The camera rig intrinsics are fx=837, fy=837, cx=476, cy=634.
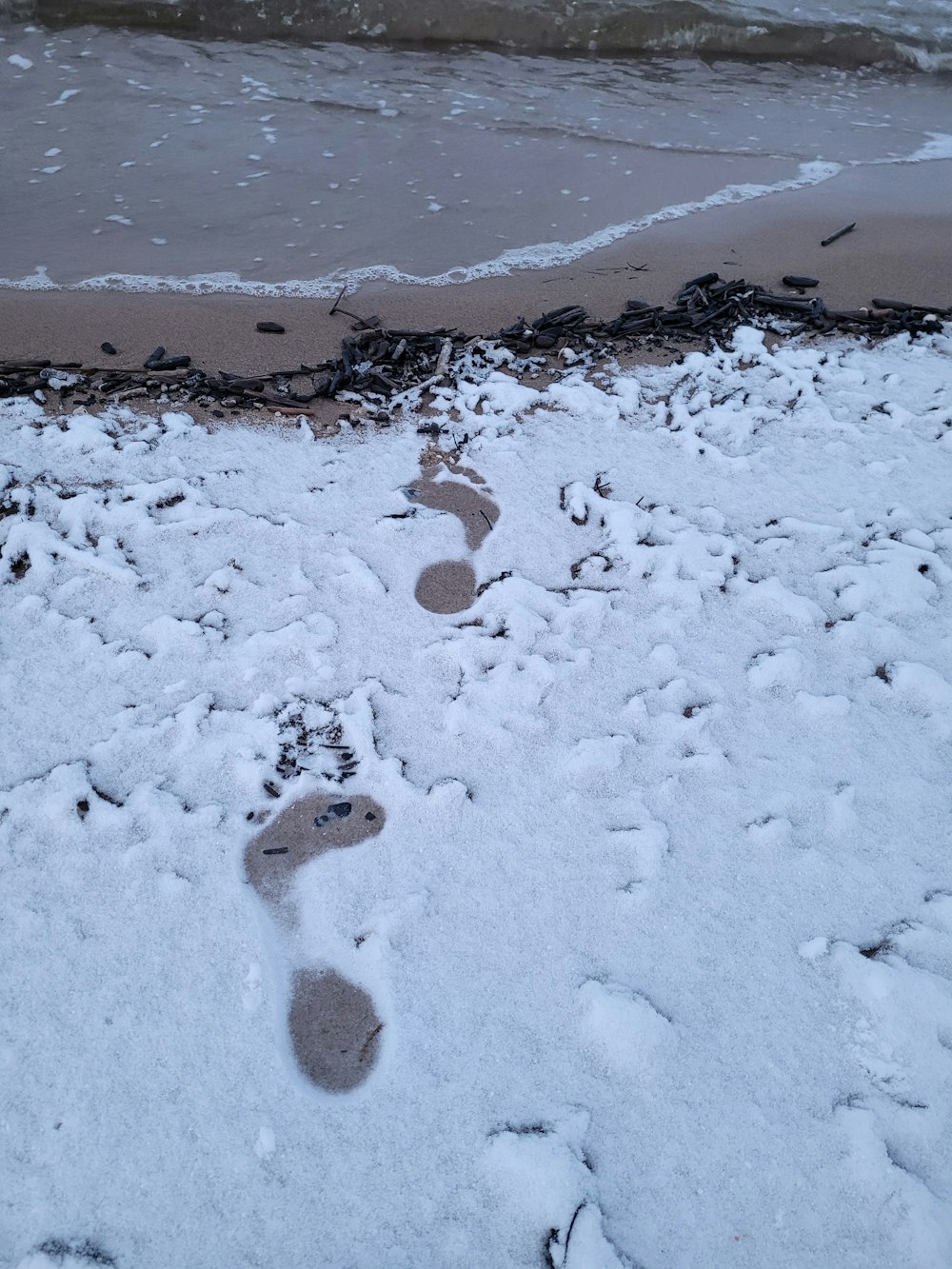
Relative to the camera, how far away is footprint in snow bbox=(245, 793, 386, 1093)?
1.53 metres

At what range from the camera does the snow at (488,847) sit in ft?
4.57

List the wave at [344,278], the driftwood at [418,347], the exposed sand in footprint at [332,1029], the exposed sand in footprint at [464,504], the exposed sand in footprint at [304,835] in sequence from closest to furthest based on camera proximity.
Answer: the exposed sand in footprint at [332,1029] → the exposed sand in footprint at [304,835] → the exposed sand in footprint at [464,504] → the driftwood at [418,347] → the wave at [344,278]

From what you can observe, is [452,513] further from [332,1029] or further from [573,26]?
[573,26]

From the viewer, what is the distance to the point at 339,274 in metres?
4.01

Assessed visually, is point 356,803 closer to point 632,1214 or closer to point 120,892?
point 120,892

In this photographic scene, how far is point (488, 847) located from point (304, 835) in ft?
1.34

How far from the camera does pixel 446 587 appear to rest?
2.44 m

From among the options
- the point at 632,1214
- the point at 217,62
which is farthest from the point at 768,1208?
the point at 217,62

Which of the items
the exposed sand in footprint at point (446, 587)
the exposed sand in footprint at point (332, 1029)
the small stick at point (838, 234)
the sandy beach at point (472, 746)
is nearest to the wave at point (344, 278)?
the sandy beach at point (472, 746)

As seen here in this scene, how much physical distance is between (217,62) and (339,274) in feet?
11.8

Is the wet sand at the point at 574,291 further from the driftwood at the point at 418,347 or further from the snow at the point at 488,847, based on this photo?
the snow at the point at 488,847

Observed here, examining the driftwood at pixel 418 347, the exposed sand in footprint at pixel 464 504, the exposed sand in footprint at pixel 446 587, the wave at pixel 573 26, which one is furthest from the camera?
the wave at pixel 573 26

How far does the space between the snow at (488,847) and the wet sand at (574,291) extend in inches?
25.9

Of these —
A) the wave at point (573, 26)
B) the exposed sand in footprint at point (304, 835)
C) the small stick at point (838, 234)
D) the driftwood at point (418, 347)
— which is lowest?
the exposed sand in footprint at point (304, 835)
